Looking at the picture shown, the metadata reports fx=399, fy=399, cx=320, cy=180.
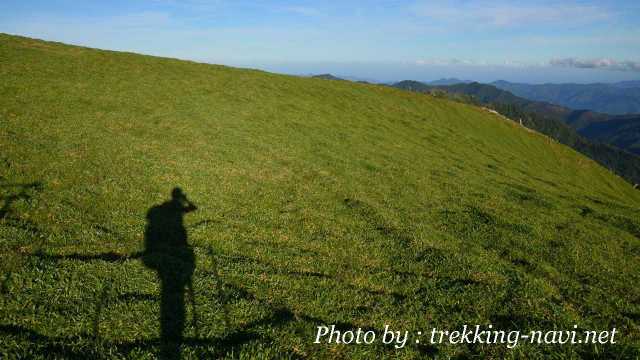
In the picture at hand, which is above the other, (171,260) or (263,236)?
(171,260)

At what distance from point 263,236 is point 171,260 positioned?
4.43 meters

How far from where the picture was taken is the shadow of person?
30.7 feet

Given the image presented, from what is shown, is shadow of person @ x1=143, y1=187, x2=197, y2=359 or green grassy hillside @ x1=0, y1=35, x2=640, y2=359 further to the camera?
green grassy hillside @ x1=0, y1=35, x2=640, y2=359

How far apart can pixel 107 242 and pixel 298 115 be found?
3433 centimetres

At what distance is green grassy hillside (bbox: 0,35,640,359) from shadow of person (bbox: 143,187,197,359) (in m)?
0.19

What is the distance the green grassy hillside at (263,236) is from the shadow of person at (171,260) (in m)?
0.19

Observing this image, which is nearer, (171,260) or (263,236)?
(171,260)

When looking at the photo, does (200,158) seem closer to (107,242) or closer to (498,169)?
(107,242)

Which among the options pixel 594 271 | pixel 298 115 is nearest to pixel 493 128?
pixel 298 115

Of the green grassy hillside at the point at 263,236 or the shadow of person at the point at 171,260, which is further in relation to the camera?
the green grassy hillside at the point at 263,236

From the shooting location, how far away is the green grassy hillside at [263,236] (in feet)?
32.4

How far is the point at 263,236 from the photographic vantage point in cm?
1642

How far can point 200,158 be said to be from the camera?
26172mm

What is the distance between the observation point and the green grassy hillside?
9.87 m
